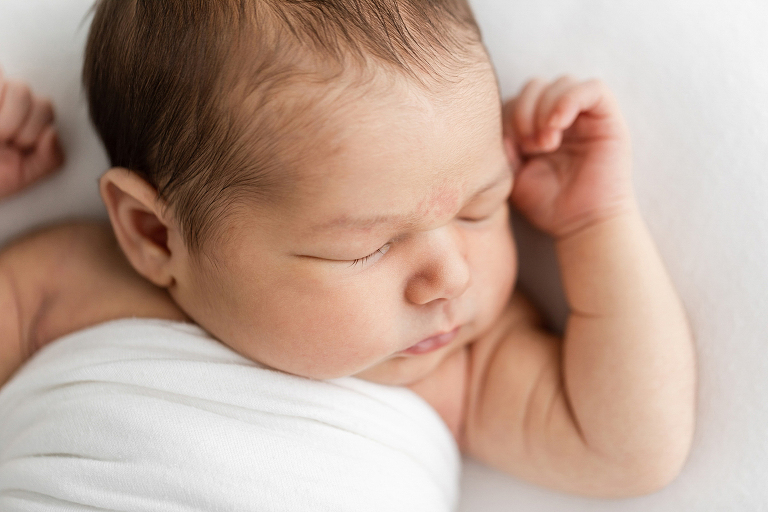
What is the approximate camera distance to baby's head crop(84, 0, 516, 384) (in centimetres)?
87

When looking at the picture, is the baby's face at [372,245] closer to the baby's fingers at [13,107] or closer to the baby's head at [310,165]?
the baby's head at [310,165]

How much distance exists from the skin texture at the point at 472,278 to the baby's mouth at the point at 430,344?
0.02 meters

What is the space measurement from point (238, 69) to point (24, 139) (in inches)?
23.4

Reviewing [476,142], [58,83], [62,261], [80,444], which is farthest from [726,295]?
[58,83]

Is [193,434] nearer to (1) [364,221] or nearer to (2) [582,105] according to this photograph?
(1) [364,221]

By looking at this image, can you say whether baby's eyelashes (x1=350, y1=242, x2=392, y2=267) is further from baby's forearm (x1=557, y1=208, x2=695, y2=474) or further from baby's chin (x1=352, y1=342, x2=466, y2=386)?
baby's forearm (x1=557, y1=208, x2=695, y2=474)

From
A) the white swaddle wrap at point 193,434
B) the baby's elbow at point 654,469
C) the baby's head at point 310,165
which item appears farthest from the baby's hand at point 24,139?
the baby's elbow at point 654,469

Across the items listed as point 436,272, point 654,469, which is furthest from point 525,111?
point 654,469

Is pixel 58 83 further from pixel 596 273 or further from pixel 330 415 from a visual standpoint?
pixel 596 273

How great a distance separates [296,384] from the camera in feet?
3.56

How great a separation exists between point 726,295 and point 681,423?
0.72 feet

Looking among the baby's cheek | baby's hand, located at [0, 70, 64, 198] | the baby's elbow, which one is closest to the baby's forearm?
the baby's elbow

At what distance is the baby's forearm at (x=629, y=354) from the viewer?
108cm

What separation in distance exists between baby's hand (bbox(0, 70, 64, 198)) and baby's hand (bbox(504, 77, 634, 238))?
855 millimetres
